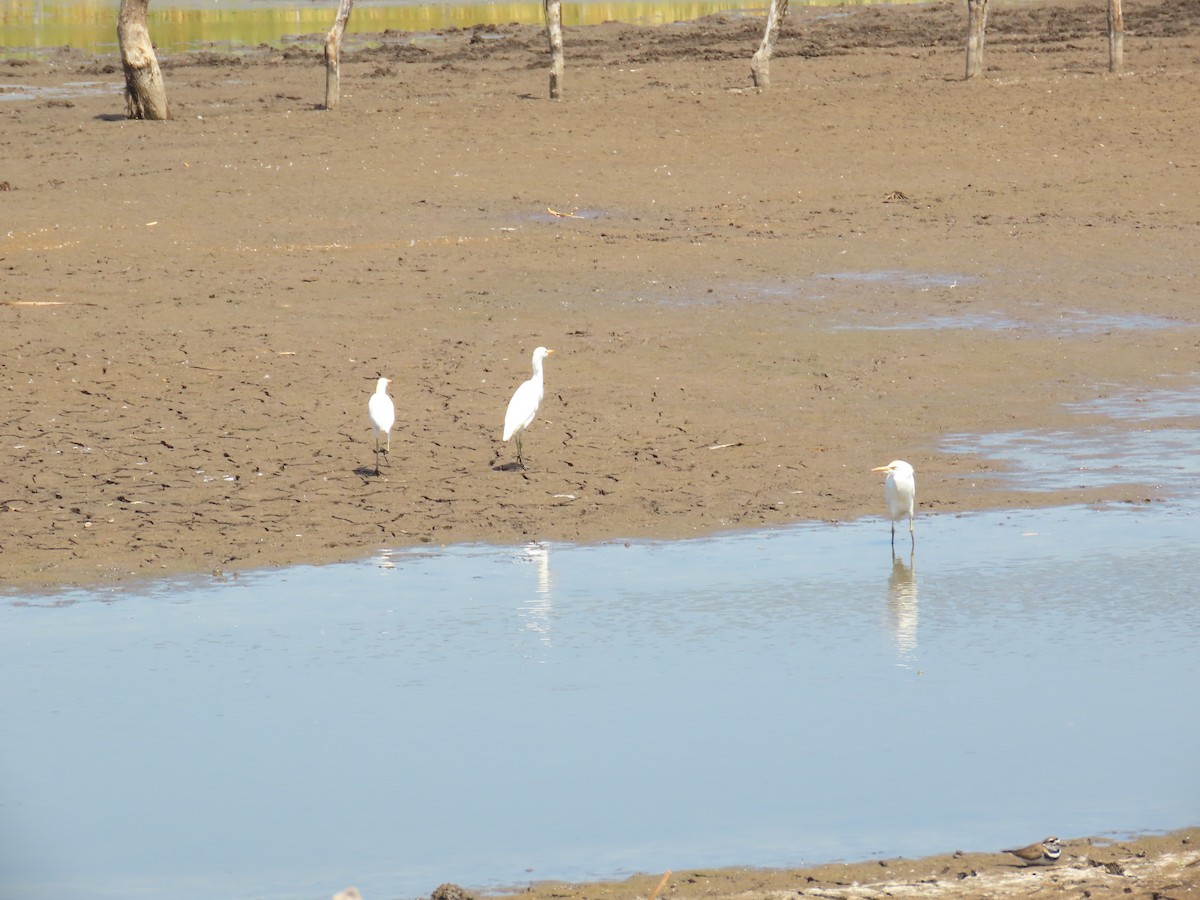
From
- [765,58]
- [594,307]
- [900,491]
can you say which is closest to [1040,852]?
[900,491]

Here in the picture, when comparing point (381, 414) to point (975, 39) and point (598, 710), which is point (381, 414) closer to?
point (598, 710)

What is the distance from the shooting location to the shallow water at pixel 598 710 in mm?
5660

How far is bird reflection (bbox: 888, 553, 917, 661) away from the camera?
25.1ft

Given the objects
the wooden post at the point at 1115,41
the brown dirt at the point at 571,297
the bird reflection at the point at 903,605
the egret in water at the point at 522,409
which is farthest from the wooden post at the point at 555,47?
the bird reflection at the point at 903,605

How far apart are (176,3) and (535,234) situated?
125 ft

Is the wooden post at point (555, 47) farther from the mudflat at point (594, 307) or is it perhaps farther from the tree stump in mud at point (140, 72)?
the tree stump in mud at point (140, 72)

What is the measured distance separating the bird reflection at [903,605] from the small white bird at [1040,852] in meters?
2.05

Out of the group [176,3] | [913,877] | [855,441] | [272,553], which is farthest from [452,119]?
[176,3]

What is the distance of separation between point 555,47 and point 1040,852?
2050cm

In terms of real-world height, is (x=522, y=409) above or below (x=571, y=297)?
below

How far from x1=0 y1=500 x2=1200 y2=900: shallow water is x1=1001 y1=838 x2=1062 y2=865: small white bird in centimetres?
14

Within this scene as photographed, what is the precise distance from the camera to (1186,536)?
9.17 meters

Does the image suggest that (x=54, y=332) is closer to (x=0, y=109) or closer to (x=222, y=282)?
(x=222, y=282)

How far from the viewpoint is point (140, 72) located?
24438 millimetres
